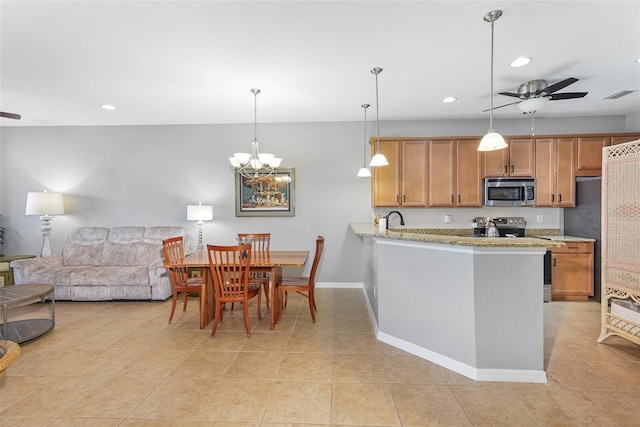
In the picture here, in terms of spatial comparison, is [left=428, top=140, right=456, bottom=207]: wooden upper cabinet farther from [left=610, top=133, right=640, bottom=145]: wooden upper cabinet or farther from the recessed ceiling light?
[left=610, top=133, right=640, bottom=145]: wooden upper cabinet

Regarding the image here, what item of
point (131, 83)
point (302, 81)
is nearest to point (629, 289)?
point (302, 81)

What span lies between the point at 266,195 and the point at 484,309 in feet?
11.5

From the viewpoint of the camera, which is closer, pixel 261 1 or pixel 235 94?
pixel 261 1

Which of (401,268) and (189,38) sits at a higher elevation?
(189,38)

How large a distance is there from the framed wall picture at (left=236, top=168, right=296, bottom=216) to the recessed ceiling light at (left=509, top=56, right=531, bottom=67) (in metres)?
3.17

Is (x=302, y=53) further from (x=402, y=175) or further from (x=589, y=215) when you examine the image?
(x=589, y=215)

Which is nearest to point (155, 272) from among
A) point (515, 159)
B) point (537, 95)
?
point (537, 95)

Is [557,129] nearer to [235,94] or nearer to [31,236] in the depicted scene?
[235,94]

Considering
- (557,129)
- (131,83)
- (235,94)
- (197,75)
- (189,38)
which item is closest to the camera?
(189,38)

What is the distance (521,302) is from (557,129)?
371 cm

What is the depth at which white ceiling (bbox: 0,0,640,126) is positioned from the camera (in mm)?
2020

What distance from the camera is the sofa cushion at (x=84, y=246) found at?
171 inches

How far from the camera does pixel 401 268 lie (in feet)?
8.40

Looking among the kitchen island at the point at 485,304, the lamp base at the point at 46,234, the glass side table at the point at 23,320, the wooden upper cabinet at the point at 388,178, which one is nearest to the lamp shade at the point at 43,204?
the lamp base at the point at 46,234
